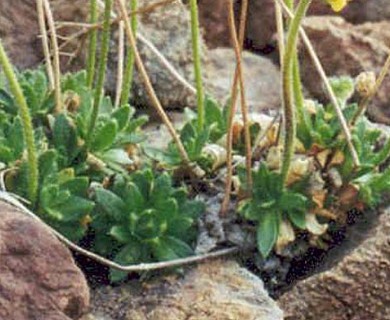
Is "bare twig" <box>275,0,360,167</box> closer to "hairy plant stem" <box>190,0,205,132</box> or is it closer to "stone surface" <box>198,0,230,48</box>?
"hairy plant stem" <box>190,0,205,132</box>

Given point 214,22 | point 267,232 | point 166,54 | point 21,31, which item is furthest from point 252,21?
point 267,232

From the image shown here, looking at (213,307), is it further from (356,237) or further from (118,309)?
(356,237)

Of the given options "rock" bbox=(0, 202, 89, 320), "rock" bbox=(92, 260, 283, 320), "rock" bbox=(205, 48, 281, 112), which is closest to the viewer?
"rock" bbox=(0, 202, 89, 320)

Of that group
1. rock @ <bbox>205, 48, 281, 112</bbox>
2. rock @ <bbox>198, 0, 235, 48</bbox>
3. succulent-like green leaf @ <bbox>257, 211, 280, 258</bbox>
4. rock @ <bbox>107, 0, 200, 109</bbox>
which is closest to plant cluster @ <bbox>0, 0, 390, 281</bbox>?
succulent-like green leaf @ <bbox>257, 211, 280, 258</bbox>

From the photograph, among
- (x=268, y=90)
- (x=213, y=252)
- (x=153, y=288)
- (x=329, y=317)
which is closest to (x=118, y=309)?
(x=153, y=288)

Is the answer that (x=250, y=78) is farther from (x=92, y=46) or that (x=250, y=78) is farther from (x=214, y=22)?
(x=92, y=46)

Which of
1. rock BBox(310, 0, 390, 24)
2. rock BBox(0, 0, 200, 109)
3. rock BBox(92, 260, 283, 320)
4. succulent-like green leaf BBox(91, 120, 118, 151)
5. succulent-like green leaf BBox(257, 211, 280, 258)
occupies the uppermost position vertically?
succulent-like green leaf BBox(91, 120, 118, 151)
